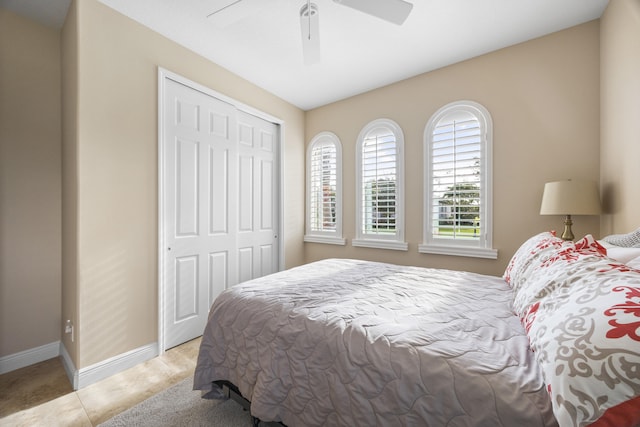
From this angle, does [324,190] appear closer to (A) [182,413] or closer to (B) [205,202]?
(B) [205,202]

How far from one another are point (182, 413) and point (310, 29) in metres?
2.56

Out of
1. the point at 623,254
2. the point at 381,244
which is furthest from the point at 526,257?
the point at 381,244

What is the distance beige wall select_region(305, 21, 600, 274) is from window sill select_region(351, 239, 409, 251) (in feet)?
0.25

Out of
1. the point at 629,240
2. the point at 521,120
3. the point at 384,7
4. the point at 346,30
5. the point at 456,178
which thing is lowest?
the point at 629,240

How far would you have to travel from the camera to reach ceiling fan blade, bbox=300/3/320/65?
1862mm

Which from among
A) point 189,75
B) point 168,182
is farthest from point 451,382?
point 189,75

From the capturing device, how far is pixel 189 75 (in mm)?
2682

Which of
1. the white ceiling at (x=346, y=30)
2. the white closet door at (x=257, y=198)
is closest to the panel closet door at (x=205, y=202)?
the white closet door at (x=257, y=198)

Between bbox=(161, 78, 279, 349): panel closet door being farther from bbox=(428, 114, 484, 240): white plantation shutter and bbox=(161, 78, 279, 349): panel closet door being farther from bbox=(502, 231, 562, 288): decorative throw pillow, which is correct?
bbox=(502, 231, 562, 288): decorative throw pillow

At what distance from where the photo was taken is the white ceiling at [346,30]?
212 centimetres

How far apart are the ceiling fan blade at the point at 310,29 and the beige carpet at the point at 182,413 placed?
7.93 feet

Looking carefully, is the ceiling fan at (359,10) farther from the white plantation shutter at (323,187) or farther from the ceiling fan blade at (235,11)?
the white plantation shutter at (323,187)

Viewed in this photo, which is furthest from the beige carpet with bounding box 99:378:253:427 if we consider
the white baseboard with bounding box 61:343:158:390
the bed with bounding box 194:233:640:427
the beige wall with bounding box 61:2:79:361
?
the beige wall with bounding box 61:2:79:361

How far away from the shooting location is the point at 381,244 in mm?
3395
